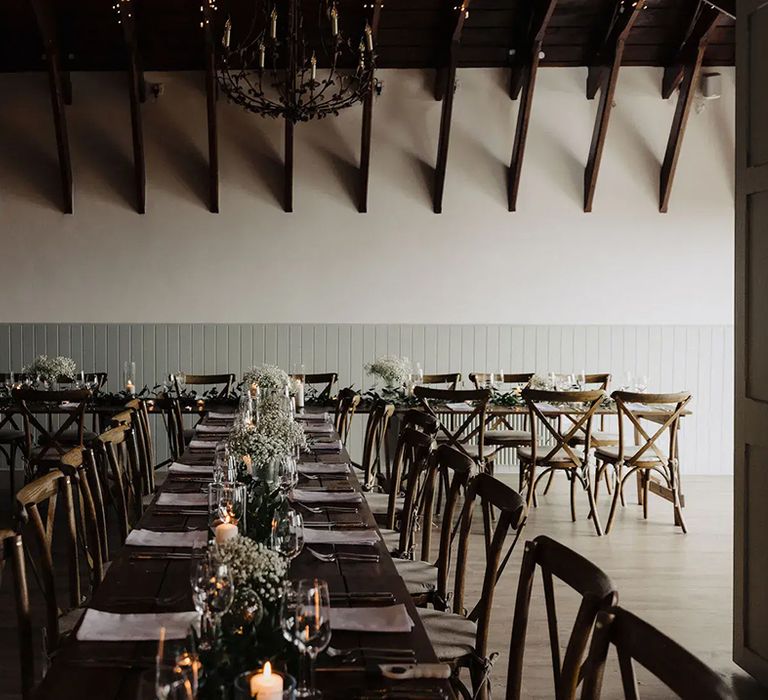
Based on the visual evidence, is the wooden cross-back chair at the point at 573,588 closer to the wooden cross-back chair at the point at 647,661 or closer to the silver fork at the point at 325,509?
the wooden cross-back chair at the point at 647,661

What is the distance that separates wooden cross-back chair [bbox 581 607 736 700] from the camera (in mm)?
1369

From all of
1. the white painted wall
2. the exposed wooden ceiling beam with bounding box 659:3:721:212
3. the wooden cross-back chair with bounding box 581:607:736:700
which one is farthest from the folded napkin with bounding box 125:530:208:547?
the exposed wooden ceiling beam with bounding box 659:3:721:212

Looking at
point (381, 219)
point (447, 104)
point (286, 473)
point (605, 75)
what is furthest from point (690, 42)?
point (286, 473)

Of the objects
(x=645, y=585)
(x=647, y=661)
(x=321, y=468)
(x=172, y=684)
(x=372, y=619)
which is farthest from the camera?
(x=645, y=585)

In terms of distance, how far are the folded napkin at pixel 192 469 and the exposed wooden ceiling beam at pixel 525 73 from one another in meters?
5.52

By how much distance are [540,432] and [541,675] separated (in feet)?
17.1

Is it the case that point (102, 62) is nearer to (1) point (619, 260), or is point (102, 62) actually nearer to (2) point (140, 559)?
(1) point (619, 260)

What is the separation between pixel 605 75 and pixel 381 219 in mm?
2652

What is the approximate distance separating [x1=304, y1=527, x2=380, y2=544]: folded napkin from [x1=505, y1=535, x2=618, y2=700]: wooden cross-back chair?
72 cm

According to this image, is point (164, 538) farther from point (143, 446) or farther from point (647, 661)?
point (143, 446)

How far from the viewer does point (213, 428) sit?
5.55 metres

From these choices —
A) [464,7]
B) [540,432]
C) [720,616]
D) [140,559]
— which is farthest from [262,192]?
[140,559]

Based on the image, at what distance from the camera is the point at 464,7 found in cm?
747

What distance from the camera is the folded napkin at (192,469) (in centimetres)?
392
